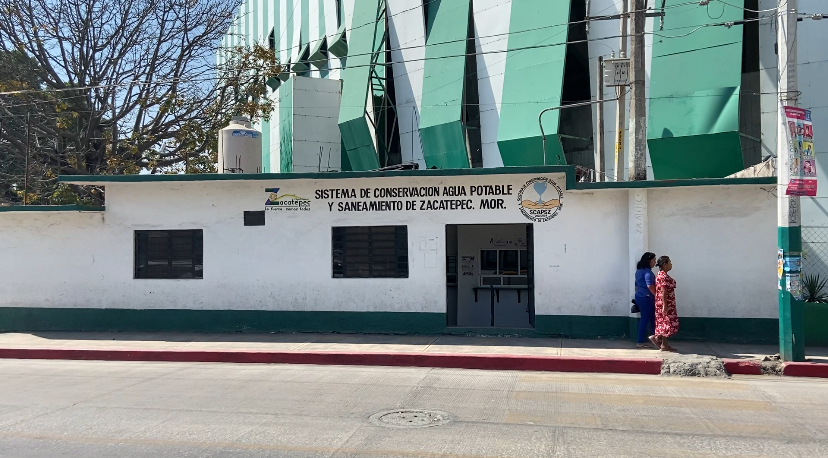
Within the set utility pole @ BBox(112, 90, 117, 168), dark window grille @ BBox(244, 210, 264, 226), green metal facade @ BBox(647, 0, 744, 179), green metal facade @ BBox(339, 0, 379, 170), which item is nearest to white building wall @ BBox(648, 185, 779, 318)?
green metal facade @ BBox(647, 0, 744, 179)

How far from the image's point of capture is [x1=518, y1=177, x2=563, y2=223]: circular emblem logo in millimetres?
12380

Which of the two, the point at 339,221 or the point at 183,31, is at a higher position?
the point at 183,31

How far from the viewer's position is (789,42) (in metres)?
10.2

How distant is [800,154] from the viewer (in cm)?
1017

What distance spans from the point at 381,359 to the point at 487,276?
4007 mm

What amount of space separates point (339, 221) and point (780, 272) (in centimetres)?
746

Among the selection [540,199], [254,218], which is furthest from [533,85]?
[254,218]

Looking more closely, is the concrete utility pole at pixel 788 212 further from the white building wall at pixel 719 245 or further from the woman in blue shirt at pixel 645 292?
the woman in blue shirt at pixel 645 292

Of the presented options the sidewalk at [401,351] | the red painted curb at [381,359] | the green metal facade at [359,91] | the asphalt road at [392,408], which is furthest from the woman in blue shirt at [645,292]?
the green metal facade at [359,91]

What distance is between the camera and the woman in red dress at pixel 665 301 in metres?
10.9

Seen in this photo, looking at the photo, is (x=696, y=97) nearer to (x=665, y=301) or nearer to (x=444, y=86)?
(x=665, y=301)

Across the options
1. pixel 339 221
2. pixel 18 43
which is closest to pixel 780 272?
pixel 339 221

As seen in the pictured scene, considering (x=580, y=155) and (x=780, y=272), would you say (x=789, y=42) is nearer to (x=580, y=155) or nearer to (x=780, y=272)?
(x=780, y=272)

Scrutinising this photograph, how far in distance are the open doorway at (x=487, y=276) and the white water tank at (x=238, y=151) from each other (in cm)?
437
